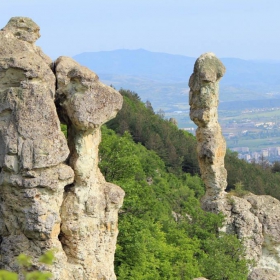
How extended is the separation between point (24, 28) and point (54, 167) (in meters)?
6.30

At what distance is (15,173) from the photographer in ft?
52.6

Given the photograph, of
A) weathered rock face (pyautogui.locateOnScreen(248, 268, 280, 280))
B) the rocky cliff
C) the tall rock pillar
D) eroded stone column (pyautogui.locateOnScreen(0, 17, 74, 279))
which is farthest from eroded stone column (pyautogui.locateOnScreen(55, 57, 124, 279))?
the rocky cliff

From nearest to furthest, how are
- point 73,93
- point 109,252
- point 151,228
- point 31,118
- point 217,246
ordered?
point 31,118 < point 73,93 < point 109,252 < point 151,228 < point 217,246

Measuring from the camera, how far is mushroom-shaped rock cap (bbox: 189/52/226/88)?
35.6 meters

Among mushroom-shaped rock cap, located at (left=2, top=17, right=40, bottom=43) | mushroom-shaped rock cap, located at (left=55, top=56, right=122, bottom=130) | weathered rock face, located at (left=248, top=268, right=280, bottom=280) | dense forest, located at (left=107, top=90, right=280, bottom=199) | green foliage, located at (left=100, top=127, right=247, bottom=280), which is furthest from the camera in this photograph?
dense forest, located at (left=107, top=90, right=280, bottom=199)

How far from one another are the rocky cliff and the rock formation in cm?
1848

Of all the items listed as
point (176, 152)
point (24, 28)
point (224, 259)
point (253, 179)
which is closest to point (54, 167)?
point (24, 28)

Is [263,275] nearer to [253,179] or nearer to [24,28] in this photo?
[24,28]

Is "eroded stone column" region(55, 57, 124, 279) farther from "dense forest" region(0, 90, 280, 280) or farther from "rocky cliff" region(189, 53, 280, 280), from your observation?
"rocky cliff" region(189, 53, 280, 280)

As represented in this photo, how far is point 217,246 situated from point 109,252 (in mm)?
16544

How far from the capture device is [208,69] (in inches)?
1410

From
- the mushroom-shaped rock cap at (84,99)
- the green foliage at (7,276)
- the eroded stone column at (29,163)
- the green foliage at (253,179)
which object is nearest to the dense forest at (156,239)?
the eroded stone column at (29,163)

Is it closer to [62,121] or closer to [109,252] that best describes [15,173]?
[62,121]

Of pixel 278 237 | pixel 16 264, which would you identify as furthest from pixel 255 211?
pixel 16 264
